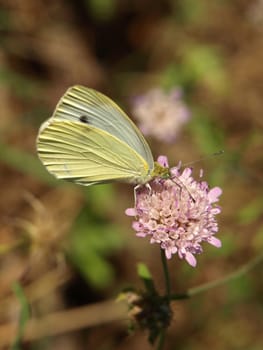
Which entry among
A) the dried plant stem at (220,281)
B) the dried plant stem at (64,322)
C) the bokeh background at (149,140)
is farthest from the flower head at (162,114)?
the dried plant stem at (220,281)

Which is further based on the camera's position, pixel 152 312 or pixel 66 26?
pixel 66 26

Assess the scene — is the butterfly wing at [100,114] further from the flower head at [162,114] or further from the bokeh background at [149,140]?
the flower head at [162,114]

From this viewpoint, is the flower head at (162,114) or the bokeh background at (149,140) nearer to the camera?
the bokeh background at (149,140)

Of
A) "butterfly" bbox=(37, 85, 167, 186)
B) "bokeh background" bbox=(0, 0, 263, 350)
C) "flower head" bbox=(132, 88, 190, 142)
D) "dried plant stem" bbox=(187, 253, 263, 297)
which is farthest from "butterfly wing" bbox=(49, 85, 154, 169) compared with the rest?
→ "flower head" bbox=(132, 88, 190, 142)

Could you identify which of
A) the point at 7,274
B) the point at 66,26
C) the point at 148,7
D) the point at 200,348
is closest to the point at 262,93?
the point at 148,7

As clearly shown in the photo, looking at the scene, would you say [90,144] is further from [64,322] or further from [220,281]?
[64,322]

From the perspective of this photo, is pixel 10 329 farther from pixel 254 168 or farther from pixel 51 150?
pixel 254 168
